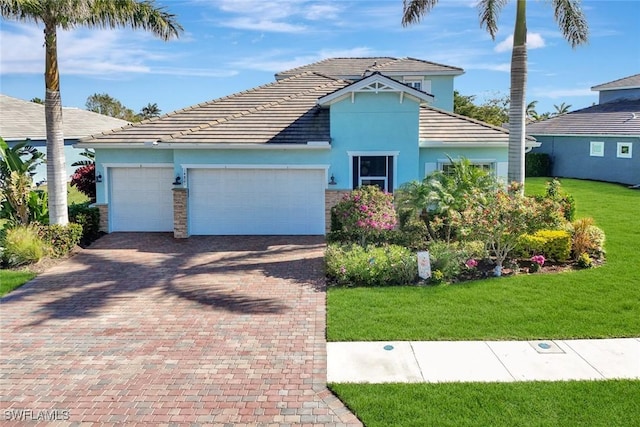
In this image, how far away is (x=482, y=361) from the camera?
8.55 m

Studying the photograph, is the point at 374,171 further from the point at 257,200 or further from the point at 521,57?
the point at 521,57

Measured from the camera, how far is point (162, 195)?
19.2 meters

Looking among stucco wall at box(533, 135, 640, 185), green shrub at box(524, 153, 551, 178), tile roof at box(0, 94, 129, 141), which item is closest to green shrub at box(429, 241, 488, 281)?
stucco wall at box(533, 135, 640, 185)

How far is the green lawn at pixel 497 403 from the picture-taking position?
6.79m

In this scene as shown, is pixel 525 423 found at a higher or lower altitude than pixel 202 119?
lower

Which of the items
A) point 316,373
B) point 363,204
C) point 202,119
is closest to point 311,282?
point 363,204

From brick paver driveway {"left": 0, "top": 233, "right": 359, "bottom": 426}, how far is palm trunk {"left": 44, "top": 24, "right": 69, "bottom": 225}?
184 centimetres

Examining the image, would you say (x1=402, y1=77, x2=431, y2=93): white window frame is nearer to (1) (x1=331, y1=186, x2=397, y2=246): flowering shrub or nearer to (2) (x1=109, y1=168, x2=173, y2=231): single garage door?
(1) (x1=331, y1=186, x2=397, y2=246): flowering shrub

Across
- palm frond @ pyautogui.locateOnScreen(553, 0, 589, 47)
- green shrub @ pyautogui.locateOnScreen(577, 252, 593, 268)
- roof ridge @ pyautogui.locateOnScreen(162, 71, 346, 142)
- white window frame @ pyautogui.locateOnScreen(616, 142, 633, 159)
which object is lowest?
green shrub @ pyautogui.locateOnScreen(577, 252, 593, 268)

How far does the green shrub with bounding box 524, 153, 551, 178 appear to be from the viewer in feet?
121

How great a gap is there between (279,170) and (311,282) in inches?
251

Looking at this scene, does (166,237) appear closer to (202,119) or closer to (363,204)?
(202,119)

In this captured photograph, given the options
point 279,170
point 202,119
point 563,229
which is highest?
point 202,119

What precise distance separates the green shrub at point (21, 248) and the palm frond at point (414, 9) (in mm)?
12811
